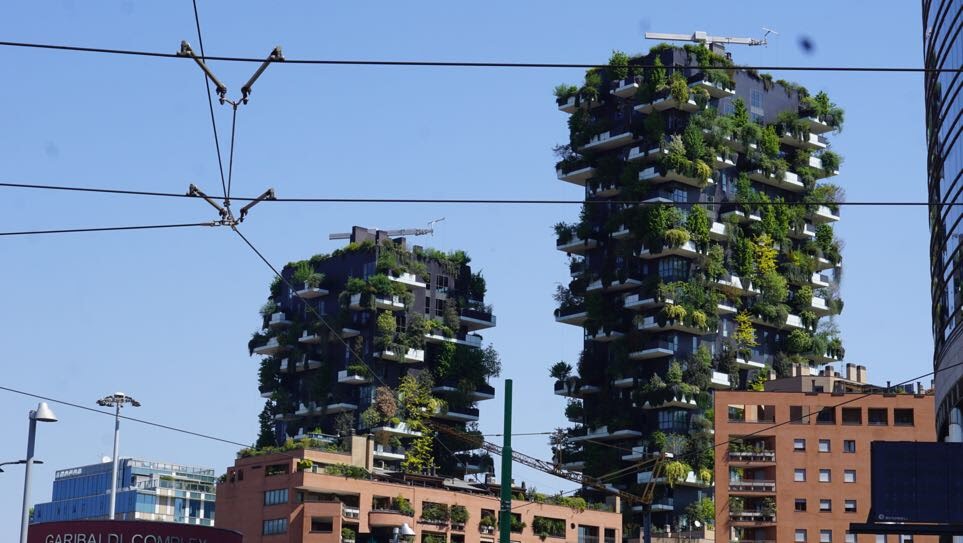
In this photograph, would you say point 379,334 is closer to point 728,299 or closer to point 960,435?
point 728,299

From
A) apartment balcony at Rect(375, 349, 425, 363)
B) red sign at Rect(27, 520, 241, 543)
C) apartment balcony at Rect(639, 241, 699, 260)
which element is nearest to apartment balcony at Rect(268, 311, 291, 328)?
apartment balcony at Rect(375, 349, 425, 363)

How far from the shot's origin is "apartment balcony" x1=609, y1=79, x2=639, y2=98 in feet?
451

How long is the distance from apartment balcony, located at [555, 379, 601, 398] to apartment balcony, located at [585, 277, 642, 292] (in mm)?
7712

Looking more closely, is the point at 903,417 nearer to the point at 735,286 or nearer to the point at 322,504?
the point at 735,286

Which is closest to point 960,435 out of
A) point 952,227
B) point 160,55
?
point 952,227

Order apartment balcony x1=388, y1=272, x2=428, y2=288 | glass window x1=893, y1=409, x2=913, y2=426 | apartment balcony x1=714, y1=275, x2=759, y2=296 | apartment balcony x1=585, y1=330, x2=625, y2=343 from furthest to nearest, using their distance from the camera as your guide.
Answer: apartment balcony x1=388, y1=272, x2=428, y2=288 < apartment balcony x1=585, y1=330, x2=625, y2=343 < apartment balcony x1=714, y1=275, x2=759, y2=296 < glass window x1=893, y1=409, x2=913, y2=426

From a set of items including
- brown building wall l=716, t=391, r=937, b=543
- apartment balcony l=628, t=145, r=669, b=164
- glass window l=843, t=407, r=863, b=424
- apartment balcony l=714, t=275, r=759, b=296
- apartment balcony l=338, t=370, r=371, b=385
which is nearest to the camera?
brown building wall l=716, t=391, r=937, b=543

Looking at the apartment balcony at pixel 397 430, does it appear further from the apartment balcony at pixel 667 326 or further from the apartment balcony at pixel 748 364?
the apartment balcony at pixel 748 364

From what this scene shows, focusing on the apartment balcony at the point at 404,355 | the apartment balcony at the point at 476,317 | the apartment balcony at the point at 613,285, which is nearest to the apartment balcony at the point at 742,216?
the apartment balcony at the point at 613,285

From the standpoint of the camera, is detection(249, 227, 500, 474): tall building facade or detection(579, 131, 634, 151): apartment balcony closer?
detection(579, 131, 634, 151): apartment balcony

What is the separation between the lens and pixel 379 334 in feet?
472

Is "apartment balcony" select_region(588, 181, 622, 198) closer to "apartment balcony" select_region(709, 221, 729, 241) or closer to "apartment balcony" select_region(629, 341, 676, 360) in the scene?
"apartment balcony" select_region(709, 221, 729, 241)

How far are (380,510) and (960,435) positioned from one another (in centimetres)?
6429

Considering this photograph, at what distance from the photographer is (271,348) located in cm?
15238
